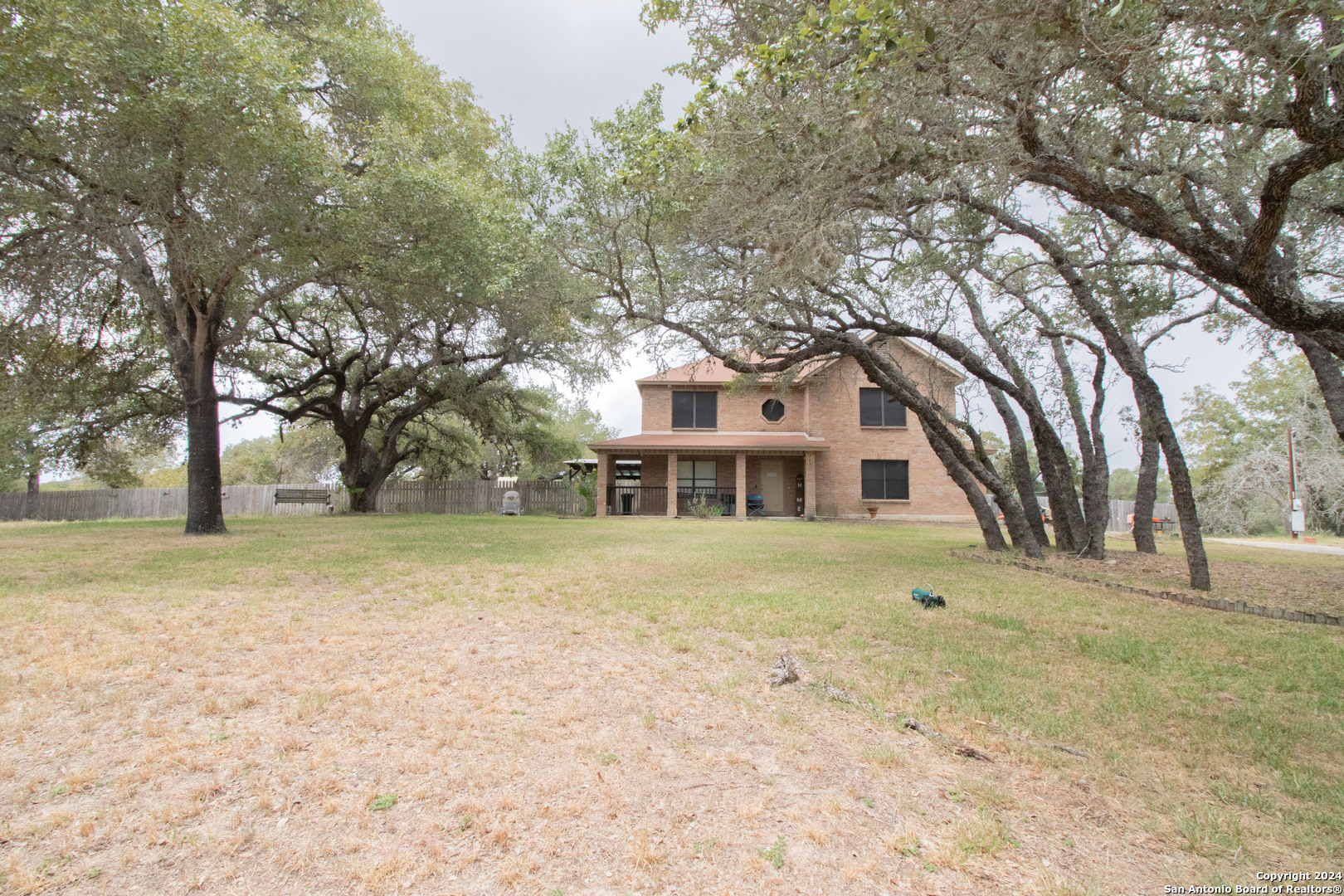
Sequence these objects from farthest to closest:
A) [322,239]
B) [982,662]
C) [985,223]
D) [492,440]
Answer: [492,440], [322,239], [985,223], [982,662]

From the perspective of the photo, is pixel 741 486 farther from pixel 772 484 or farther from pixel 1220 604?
pixel 1220 604

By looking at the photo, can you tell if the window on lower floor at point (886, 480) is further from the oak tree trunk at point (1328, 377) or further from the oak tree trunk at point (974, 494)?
the oak tree trunk at point (1328, 377)

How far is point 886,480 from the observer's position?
23422 millimetres

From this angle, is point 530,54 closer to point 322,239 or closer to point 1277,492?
point 322,239

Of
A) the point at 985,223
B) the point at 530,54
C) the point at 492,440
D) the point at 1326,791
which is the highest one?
the point at 530,54

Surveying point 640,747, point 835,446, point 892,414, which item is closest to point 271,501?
point 835,446

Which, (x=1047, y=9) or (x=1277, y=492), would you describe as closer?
(x=1047, y=9)

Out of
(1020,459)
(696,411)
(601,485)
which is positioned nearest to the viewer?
(1020,459)

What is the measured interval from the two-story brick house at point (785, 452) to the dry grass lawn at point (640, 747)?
16.3 meters

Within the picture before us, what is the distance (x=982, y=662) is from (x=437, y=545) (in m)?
9.34

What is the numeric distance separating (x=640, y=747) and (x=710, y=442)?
773 inches

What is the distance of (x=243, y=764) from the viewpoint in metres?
2.69

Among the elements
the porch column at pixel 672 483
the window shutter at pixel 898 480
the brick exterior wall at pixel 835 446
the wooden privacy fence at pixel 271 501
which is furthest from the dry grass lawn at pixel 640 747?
the wooden privacy fence at pixel 271 501

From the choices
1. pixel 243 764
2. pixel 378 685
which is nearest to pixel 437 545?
pixel 378 685
